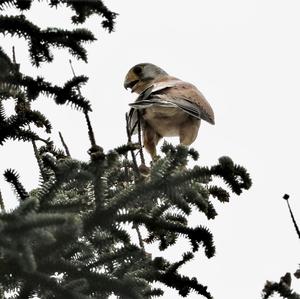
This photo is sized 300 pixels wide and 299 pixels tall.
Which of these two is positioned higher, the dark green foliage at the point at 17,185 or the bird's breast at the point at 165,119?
the bird's breast at the point at 165,119

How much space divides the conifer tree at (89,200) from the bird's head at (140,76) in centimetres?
546

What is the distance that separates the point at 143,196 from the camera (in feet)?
7.27

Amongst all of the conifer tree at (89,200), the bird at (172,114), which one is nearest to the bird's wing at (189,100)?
the bird at (172,114)

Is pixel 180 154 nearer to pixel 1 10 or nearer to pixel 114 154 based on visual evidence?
pixel 114 154

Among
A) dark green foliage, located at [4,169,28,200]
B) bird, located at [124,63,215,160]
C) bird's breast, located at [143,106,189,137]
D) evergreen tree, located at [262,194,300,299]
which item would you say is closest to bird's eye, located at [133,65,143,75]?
bird, located at [124,63,215,160]

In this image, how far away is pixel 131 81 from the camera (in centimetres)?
795

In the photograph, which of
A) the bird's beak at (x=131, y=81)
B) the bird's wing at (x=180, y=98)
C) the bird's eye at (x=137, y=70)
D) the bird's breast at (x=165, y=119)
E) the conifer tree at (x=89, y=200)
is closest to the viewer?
the conifer tree at (x=89, y=200)

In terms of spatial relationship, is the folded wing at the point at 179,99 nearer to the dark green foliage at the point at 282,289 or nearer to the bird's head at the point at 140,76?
the bird's head at the point at 140,76

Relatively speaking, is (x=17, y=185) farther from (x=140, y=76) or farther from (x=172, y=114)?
(x=140, y=76)

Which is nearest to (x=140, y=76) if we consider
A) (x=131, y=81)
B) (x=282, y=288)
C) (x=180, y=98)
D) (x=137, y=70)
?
(x=137, y=70)

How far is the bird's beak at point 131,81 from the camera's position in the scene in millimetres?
7902

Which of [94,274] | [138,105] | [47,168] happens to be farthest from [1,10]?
[138,105]

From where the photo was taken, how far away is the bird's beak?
790cm

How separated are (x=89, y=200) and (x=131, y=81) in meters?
5.78
